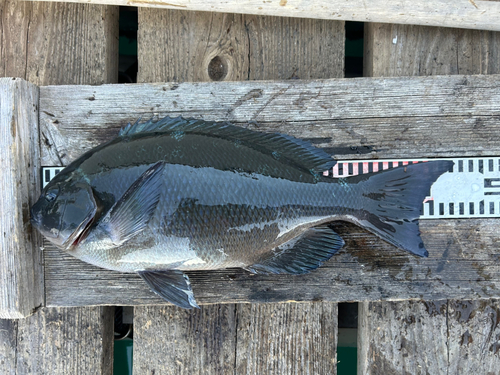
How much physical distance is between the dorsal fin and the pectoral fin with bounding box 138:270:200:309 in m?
0.57

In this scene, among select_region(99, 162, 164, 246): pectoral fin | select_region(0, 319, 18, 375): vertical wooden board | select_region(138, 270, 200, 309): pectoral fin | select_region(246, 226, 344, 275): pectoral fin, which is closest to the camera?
select_region(99, 162, 164, 246): pectoral fin

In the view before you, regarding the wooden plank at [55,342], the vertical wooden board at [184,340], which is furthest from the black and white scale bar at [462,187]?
the wooden plank at [55,342]

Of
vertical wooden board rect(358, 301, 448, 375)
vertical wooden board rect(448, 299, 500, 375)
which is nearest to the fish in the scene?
vertical wooden board rect(358, 301, 448, 375)

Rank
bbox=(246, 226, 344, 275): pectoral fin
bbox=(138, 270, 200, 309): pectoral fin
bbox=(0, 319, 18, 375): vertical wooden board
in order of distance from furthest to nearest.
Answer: bbox=(0, 319, 18, 375): vertical wooden board < bbox=(246, 226, 344, 275): pectoral fin < bbox=(138, 270, 200, 309): pectoral fin

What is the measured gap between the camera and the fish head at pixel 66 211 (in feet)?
4.48

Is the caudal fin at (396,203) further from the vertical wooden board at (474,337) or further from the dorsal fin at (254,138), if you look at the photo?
the vertical wooden board at (474,337)

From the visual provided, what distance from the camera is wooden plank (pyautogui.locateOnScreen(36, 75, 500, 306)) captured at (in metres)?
1.67

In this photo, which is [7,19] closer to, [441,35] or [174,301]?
[174,301]

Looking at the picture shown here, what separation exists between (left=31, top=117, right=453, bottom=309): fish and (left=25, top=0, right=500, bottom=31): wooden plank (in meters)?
0.57

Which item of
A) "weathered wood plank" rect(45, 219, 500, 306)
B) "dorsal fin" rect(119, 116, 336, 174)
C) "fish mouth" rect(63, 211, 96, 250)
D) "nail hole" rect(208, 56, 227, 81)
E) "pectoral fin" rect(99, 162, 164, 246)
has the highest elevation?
"nail hole" rect(208, 56, 227, 81)

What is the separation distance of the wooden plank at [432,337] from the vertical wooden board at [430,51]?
115 cm

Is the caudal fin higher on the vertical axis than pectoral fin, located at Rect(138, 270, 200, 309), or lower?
higher

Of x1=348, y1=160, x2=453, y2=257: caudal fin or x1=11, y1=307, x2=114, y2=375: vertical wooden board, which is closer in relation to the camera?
x1=348, y1=160, x2=453, y2=257: caudal fin

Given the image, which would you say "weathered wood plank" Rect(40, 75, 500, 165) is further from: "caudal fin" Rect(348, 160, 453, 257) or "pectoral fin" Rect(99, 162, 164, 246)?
"pectoral fin" Rect(99, 162, 164, 246)
